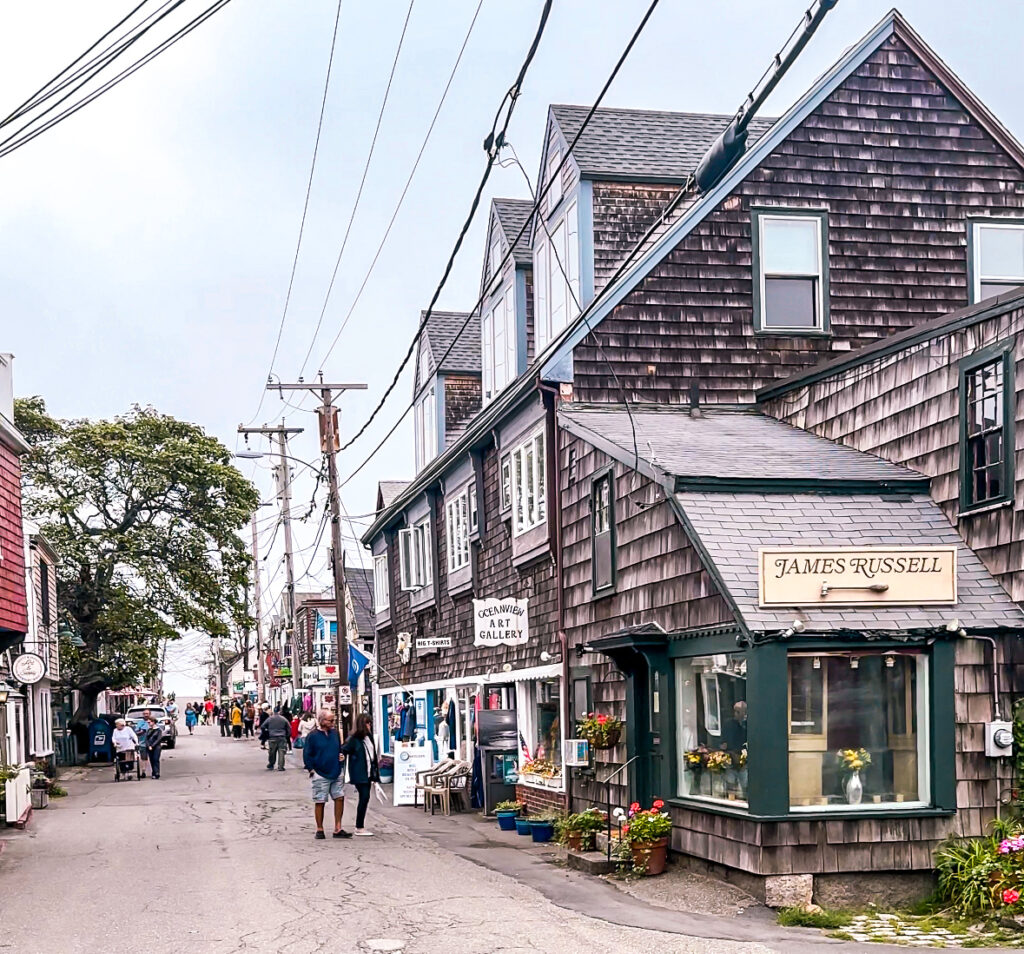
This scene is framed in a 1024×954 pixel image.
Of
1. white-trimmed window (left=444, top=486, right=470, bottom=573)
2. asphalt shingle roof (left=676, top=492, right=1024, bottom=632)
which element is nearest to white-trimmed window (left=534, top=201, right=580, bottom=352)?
white-trimmed window (left=444, top=486, right=470, bottom=573)

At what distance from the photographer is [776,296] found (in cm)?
1928

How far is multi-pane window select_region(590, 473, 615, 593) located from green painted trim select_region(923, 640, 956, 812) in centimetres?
484

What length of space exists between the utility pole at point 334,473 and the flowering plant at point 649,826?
1744 cm

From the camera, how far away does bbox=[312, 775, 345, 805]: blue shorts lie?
1866 cm

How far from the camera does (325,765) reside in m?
18.5

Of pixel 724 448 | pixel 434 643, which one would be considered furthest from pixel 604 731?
pixel 434 643

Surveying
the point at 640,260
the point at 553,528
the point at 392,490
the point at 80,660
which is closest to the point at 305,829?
the point at 553,528

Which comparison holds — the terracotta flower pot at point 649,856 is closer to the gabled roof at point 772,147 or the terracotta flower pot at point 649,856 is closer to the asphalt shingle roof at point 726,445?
the asphalt shingle roof at point 726,445

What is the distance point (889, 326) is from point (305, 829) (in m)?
10.9

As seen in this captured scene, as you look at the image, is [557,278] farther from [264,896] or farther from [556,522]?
[264,896]

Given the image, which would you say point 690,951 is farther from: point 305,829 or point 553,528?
point 305,829

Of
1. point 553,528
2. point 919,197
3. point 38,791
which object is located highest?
point 919,197

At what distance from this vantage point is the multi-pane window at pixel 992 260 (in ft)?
64.4

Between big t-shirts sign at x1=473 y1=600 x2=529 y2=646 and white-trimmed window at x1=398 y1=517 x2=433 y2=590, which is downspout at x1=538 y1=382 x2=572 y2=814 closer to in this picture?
big t-shirts sign at x1=473 y1=600 x2=529 y2=646
